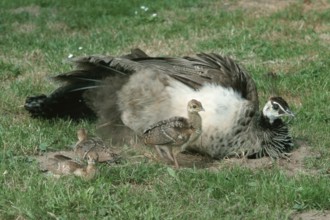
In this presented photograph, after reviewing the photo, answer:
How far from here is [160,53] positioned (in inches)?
414

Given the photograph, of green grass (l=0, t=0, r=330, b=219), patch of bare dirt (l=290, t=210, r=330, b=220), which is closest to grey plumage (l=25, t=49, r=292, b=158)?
green grass (l=0, t=0, r=330, b=219)

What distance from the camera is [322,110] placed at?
320 inches

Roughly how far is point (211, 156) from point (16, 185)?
68.3 inches

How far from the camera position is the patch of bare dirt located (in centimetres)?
554

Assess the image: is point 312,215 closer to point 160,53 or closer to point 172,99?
point 172,99

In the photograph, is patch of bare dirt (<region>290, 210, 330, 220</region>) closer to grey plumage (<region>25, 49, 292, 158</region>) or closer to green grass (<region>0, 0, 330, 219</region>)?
green grass (<region>0, 0, 330, 219</region>)

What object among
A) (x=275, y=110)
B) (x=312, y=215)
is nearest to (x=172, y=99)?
(x=275, y=110)

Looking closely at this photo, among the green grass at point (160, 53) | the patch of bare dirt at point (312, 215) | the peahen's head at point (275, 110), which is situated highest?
the peahen's head at point (275, 110)

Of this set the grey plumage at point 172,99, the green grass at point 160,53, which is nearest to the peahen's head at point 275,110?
the grey plumage at point 172,99

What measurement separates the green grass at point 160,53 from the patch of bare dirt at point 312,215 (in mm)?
51

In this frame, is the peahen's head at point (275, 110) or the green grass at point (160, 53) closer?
the green grass at point (160, 53)

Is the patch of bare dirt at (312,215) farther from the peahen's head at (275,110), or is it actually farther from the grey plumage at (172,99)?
the peahen's head at (275,110)

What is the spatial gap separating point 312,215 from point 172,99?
6.26 ft

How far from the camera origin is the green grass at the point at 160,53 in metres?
5.60
